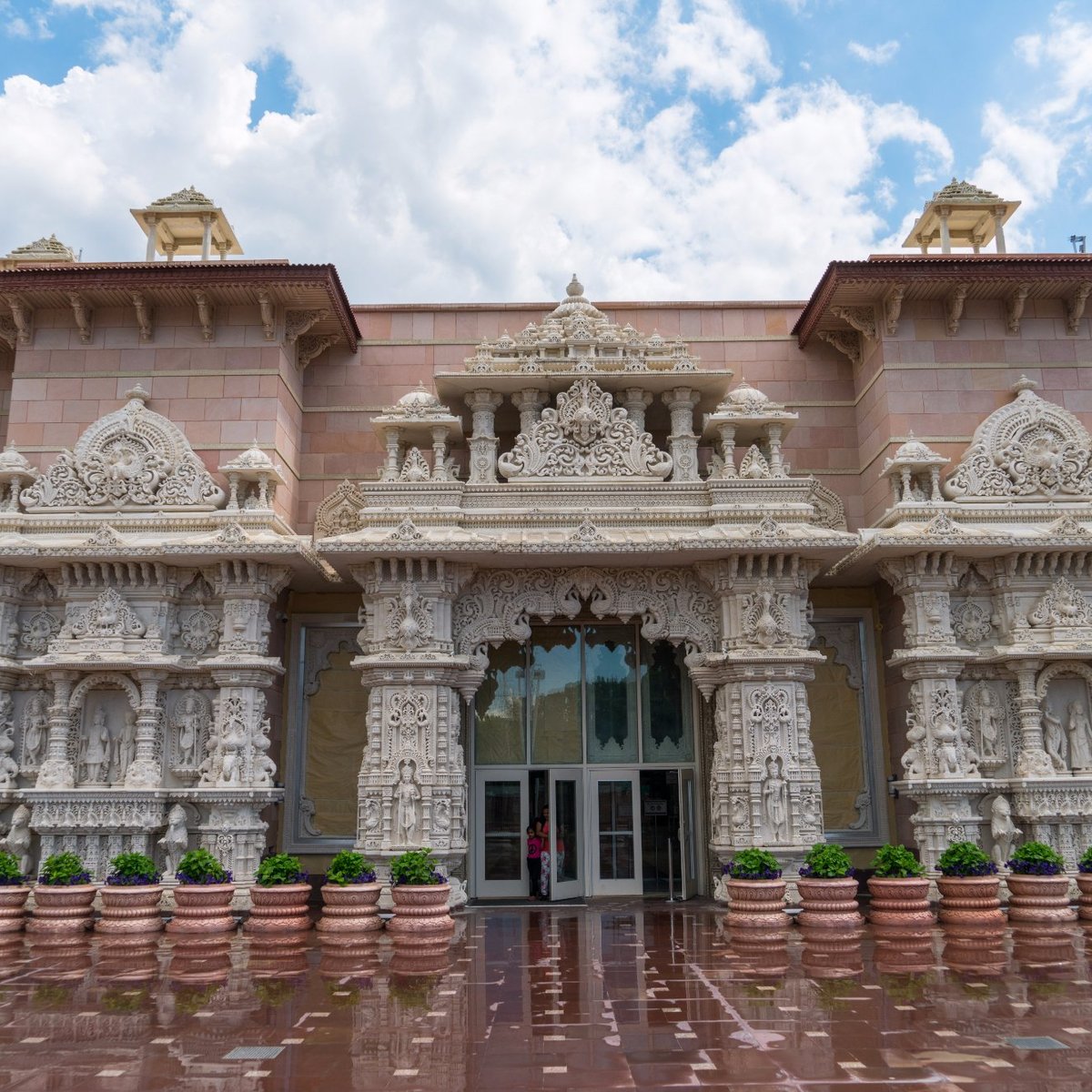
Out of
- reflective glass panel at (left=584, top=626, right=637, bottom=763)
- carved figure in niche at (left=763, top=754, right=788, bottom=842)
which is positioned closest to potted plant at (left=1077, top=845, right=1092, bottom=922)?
carved figure in niche at (left=763, top=754, right=788, bottom=842)

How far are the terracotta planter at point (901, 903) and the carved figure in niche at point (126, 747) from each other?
9329 mm

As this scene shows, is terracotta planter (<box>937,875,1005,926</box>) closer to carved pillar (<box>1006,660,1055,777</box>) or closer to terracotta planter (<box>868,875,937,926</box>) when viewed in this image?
terracotta planter (<box>868,875,937,926</box>)

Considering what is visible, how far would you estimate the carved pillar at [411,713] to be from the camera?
12.6 metres

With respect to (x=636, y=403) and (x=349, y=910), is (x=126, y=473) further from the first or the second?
(x=636, y=403)

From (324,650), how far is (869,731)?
8115 mm

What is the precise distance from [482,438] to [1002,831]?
8.53m

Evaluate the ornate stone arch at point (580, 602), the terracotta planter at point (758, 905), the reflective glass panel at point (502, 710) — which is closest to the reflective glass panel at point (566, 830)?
the reflective glass panel at point (502, 710)

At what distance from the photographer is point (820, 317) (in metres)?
15.3

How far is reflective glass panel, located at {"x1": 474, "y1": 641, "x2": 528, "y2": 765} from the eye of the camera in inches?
581

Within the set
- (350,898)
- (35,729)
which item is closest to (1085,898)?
(350,898)

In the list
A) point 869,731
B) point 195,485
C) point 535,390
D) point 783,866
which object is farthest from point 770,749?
point 195,485

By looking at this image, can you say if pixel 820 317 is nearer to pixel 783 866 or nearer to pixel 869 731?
pixel 869 731

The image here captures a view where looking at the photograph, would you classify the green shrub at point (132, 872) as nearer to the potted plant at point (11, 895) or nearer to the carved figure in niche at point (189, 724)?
the potted plant at point (11, 895)

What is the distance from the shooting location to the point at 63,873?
1167cm
